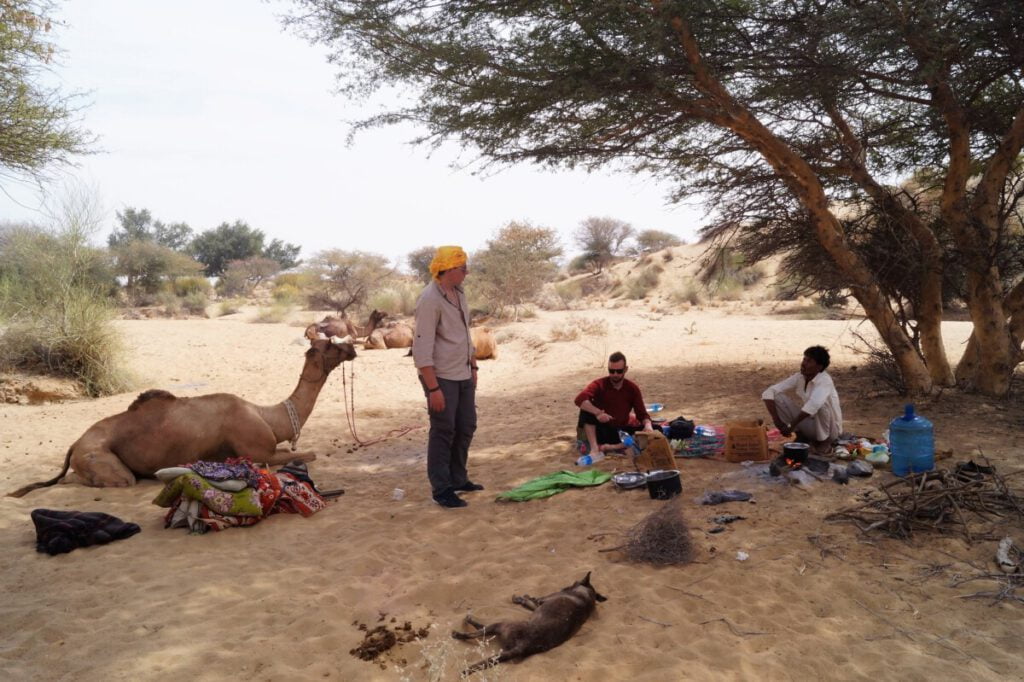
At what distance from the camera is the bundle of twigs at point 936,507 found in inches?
168

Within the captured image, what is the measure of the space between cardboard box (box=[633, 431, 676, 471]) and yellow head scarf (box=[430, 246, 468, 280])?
2171 mm

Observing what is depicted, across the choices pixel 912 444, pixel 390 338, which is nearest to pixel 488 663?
pixel 912 444

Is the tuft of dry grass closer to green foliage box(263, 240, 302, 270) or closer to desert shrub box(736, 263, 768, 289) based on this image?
desert shrub box(736, 263, 768, 289)

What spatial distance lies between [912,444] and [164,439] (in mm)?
6206

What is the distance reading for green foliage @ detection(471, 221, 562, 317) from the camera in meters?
24.4

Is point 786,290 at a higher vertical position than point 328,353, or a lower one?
higher

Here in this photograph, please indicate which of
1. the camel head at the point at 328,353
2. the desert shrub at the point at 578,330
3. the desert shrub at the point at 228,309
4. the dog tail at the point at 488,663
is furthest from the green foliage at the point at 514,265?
the dog tail at the point at 488,663

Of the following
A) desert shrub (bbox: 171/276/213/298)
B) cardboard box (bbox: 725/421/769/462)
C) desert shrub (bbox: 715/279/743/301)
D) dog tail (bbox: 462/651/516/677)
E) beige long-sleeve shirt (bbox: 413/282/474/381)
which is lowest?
dog tail (bbox: 462/651/516/677)

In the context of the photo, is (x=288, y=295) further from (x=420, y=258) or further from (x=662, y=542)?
(x=662, y=542)

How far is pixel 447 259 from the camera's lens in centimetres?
528

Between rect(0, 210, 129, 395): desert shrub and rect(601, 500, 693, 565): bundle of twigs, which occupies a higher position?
rect(0, 210, 129, 395): desert shrub

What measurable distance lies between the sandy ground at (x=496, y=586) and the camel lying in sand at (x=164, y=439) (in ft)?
0.74

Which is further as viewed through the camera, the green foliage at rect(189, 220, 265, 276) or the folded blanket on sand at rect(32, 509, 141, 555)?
the green foliage at rect(189, 220, 265, 276)

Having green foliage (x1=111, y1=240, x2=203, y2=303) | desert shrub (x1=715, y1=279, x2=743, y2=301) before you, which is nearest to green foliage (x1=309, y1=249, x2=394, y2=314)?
green foliage (x1=111, y1=240, x2=203, y2=303)
